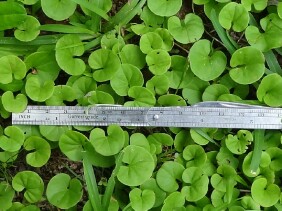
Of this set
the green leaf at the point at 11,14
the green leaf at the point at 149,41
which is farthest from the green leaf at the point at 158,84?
the green leaf at the point at 11,14

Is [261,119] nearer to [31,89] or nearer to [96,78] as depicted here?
[96,78]

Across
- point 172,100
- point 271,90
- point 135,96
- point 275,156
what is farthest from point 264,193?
point 135,96

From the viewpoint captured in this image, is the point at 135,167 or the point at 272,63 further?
the point at 272,63

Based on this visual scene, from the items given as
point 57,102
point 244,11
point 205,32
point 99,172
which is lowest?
point 99,172

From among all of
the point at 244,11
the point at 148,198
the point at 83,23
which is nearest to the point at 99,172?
the point at 148,198

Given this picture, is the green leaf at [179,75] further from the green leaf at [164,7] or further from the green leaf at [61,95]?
the green leaf at [61,95]

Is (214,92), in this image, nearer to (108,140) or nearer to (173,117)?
(173,117)
